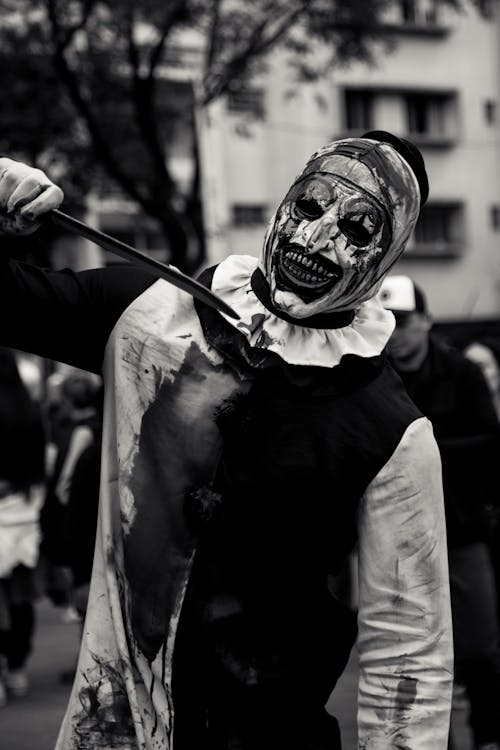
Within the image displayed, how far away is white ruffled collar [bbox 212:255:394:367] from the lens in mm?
2529

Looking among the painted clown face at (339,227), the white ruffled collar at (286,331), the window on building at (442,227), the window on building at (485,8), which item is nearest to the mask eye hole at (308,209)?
the painted clown face at (339,227)

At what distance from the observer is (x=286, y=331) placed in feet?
8.38

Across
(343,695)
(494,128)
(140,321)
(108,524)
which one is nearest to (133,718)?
(108,524)

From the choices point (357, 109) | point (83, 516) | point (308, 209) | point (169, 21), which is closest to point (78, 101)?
point (169, 21)

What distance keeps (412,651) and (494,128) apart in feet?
90.5

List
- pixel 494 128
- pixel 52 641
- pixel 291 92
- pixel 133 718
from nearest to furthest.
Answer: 1. pixel 133 718
2. pixel 52 641
3. pixel 291 92
4. pixel 494 128

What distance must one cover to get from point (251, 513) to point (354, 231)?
0.58 meters

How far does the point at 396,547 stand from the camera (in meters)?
2.54

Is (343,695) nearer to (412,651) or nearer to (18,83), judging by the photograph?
(412,651)

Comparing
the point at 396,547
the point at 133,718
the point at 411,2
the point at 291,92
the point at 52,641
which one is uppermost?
the point at 411,2

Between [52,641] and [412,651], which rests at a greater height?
[412,651]

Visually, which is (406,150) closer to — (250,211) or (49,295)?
(49,295)

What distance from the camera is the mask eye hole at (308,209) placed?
262cm

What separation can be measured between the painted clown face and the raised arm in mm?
266
